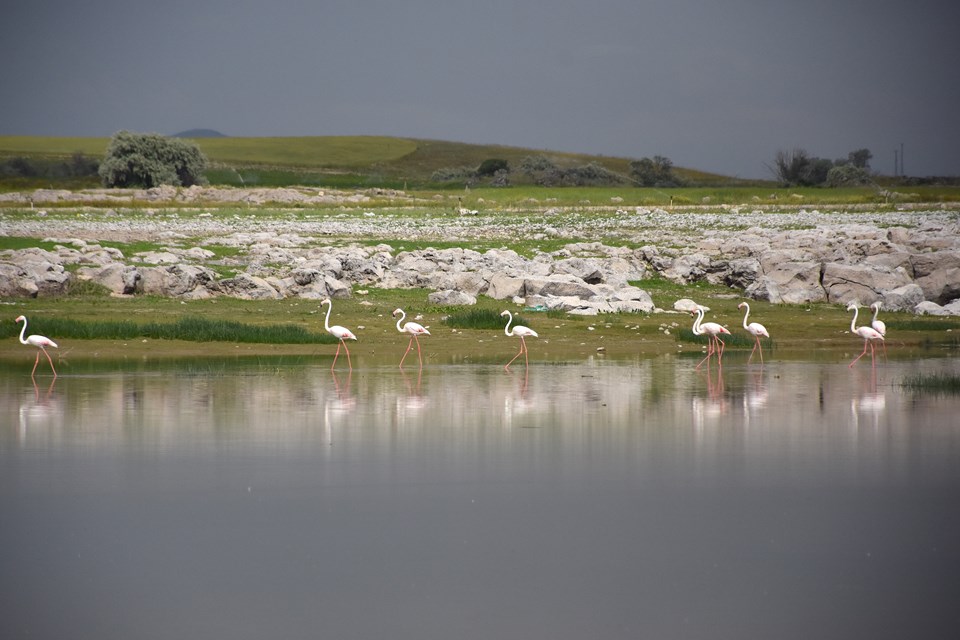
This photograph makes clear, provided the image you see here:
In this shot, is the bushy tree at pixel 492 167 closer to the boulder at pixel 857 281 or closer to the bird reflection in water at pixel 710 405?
the boulder at pixel 857 281

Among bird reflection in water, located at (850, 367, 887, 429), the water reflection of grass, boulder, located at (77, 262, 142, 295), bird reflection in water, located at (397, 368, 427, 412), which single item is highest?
boulder, located at (77, 262, 142, 295)

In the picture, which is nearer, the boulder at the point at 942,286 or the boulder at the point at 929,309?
the boulder at the point at 929,309

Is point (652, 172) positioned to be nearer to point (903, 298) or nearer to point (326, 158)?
point (326, 158)

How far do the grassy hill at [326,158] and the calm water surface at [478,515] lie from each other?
250 feet

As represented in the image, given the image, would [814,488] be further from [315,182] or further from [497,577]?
[315,182]

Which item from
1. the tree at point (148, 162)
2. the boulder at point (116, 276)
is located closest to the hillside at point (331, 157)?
the tree at point (148, 162)

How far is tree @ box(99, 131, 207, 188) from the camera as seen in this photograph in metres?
81.5

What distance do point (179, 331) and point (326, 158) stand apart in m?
113

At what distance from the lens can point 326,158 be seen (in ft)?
439

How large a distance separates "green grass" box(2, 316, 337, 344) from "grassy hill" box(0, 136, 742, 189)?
66405 millimetres

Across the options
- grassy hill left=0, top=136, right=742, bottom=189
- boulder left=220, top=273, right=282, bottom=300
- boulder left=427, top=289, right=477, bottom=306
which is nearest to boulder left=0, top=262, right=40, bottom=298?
Answer: boulder left=220, top=273, right=282, bottom=300

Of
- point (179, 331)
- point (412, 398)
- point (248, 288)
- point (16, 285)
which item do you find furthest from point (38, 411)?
point (248, 288)

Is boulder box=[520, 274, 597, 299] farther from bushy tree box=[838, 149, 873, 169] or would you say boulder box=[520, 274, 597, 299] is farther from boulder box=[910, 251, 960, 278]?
bushy tree box=[838, 149, 873, 169]

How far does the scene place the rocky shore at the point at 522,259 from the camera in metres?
28.8
